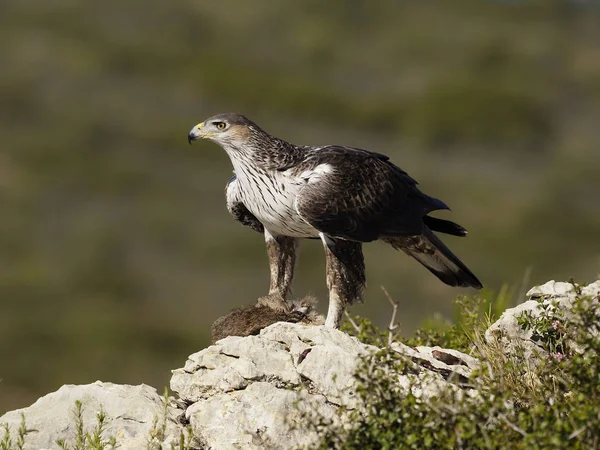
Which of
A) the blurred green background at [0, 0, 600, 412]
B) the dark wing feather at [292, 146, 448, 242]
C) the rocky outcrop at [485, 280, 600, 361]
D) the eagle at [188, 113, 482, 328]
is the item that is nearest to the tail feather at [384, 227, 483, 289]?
the eagle at [188, 113, 482, 328]

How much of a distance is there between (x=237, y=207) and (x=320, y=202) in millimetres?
1160

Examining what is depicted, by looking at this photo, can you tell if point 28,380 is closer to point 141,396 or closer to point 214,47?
point 141,396

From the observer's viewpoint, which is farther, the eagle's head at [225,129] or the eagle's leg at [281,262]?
the eagle's leg at [281,262]

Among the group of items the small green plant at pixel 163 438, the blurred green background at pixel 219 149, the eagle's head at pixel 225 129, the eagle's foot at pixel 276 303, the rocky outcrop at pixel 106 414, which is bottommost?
the small green plant at pixel 163 438

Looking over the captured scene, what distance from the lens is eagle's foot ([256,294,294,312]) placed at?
8352mm

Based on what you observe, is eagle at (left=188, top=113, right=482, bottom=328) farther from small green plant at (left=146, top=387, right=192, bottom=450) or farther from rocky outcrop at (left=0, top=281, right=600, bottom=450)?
small green plant at (left=146, top=387, right=192, bottom=450)

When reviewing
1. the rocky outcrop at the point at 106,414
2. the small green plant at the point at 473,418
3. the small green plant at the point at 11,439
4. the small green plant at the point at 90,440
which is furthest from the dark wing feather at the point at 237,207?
the small green plant at the point at 473,418

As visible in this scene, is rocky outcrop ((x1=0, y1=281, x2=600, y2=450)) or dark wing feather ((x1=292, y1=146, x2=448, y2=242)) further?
dark wing feather ((x1=292, y1=146, x2=448, y2=242))

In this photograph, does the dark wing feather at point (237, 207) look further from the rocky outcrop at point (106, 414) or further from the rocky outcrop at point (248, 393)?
the rocky outcrop at point (106, 414)

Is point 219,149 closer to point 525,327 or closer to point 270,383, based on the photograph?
point 525,327

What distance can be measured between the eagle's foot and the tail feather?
114 cm

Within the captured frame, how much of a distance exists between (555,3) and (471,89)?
2417cm

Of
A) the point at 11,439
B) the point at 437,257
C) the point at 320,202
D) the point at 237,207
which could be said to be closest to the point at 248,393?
the point at 11,439

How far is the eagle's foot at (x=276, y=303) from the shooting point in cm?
835
